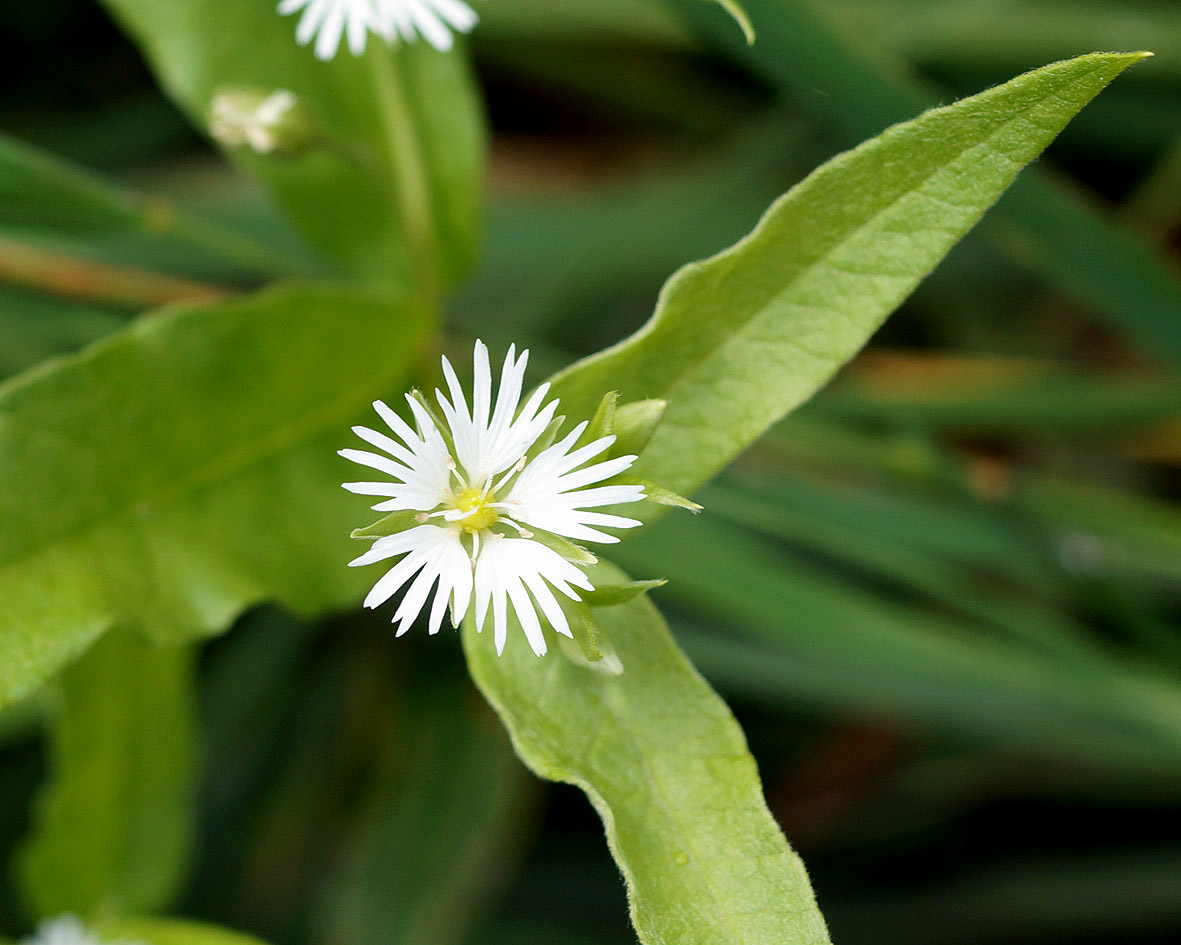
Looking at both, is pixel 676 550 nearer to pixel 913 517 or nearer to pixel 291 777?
pixel 913 517

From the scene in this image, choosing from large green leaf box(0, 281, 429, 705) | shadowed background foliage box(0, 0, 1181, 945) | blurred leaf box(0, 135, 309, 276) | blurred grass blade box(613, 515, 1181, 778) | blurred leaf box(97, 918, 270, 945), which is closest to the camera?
large green leaf box(0, 281, 429, 705)

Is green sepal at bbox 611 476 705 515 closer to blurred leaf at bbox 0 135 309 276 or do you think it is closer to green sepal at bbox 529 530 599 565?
green sepal at bbox 529 530 599 565

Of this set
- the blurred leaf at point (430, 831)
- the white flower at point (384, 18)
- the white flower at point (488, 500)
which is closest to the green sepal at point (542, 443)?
the white flower at point (488, 500)

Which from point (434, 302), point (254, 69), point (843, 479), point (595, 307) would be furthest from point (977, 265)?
point (254, 69)

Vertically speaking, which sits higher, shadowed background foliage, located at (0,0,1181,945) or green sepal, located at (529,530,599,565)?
shadowed background foliage, located at (0,0,1181,945)

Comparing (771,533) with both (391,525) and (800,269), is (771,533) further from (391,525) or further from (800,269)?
(391,525)

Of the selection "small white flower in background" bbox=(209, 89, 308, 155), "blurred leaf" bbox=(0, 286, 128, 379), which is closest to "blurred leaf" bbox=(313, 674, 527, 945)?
"blurred leaf" bbox=(0, 286, 128, 379)
